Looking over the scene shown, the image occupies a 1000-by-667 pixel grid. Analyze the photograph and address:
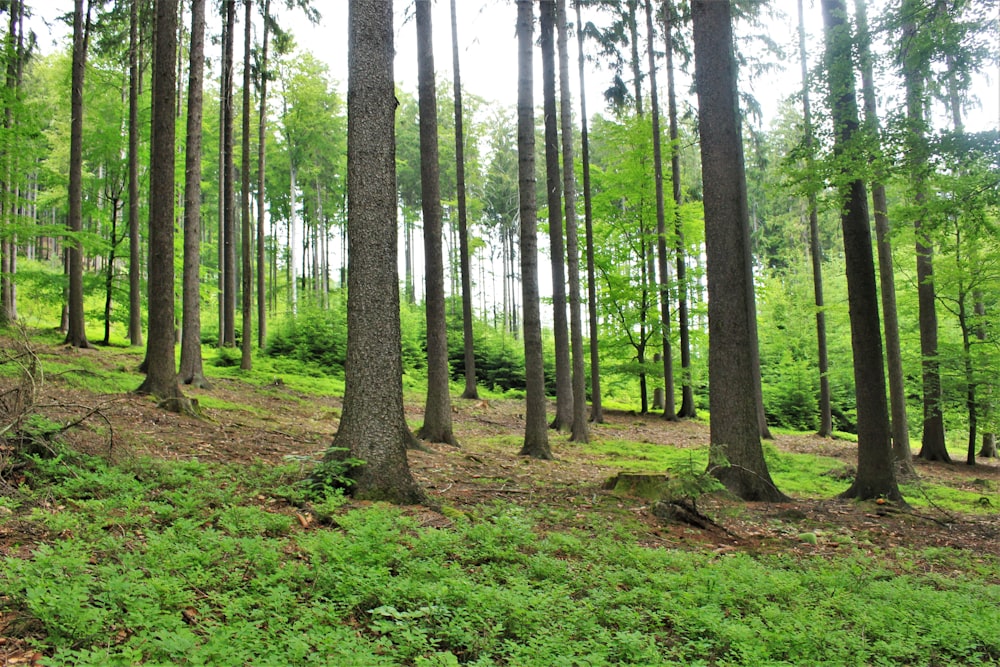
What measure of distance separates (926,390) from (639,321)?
819 centimetres

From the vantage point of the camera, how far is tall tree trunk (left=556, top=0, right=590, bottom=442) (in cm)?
1365

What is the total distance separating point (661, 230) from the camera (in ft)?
63.4

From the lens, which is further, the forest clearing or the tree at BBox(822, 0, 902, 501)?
the tree at BBox(822, 0, 902, 501)

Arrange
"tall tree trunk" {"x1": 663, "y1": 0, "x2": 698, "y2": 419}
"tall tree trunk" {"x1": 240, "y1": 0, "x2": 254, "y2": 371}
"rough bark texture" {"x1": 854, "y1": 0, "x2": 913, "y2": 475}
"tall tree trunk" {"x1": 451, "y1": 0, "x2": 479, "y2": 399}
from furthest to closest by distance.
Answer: "tall tree trunk" {"x1": 663, "y1": 0, "x2": 698, "y2": 419}, "tall tree trunk" {"x1": 240, "y1": 0, "x2": 254, "y2": 371}, "tall tree trunk" {"x1": 451, "y1": 0, "x2": 479, "y2": 399}, "rough bark texture" {"x1": 854, "y1": 0, "x2": 913, "y2": 475}

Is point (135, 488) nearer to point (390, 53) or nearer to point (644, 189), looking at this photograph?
point (390, 53)

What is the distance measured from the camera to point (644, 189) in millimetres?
20250

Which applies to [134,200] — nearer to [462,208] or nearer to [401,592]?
[462,208]

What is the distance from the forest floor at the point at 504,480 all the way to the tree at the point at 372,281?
47 centimetres

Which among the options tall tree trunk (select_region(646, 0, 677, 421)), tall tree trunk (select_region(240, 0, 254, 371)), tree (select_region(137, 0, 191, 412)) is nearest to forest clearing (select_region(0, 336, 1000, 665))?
tree (select_region(137, 0, 191, 412))

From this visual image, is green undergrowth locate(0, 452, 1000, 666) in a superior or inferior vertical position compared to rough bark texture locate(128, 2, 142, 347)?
inferior

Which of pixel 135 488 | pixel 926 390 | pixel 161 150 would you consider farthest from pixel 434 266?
pixel 926 390

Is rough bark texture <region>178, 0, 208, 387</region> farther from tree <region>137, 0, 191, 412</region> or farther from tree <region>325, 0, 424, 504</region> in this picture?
tree <region>325, 0, 424, 504</region>

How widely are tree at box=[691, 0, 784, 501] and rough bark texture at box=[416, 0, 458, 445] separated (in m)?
4.91

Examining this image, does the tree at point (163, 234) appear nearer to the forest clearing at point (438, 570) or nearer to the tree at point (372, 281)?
the forest clearing at point (438, 570)
